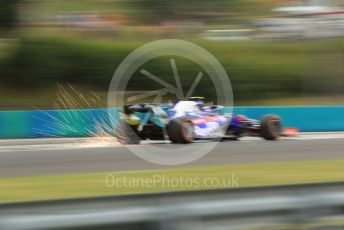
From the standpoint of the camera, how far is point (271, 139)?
1664 cm

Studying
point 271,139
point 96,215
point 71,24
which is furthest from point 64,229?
point 71,24

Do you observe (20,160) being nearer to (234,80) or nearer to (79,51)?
(79,51)

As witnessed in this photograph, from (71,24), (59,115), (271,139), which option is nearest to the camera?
(271,139)

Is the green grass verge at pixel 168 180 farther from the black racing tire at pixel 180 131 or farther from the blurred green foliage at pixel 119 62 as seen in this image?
→ the blurred green foliage at pixel 119 62

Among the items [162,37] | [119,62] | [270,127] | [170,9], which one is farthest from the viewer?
[170,9]

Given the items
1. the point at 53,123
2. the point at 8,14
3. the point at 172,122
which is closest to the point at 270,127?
the point at 172,122

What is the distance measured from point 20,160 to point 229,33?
22763 millimetres

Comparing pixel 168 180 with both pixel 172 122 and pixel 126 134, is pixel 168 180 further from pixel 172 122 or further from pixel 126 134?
pixel 126 134

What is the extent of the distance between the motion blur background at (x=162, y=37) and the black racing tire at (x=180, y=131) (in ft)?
38.7

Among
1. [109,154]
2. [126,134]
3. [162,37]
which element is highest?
[162,37]

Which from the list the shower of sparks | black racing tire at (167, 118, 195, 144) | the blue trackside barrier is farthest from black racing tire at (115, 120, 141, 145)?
the blue trackside barrier

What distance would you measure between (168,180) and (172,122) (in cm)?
512

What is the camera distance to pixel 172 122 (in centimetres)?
1462

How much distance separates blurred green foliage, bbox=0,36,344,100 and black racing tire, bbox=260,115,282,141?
1040 centimetres
